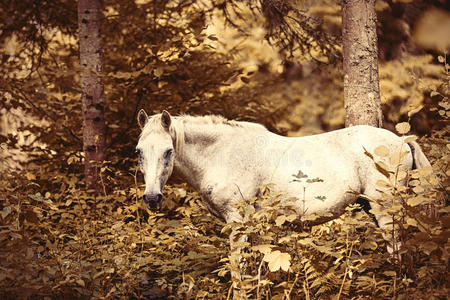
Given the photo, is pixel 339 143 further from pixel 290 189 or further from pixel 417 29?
pixel 417 29

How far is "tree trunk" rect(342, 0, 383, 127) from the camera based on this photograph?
6.13m

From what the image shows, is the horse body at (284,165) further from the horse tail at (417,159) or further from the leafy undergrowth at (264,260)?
the leafy undergrowth at (264,260)

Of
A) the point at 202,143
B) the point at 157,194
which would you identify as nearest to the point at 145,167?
the point at 157,194

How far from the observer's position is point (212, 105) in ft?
26.2

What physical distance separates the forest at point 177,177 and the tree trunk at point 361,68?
2 centimetres

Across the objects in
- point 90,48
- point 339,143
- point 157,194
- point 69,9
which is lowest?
point 157,194

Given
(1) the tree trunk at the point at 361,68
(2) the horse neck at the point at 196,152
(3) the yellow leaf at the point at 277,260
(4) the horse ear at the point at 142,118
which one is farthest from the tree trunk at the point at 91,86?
(3) the yellow leaf at the point at 277,260

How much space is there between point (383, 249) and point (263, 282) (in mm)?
2184

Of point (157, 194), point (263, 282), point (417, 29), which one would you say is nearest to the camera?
point (263, 282)

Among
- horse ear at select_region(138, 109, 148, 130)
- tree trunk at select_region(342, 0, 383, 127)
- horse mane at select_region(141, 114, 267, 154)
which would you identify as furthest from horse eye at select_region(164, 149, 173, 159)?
tree trunk at select_region(342, 0, 383, 127)

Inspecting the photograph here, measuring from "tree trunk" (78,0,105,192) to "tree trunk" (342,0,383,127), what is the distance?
3.48 m

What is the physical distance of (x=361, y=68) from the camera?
20.3 feet

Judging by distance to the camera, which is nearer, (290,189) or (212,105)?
(290,189)

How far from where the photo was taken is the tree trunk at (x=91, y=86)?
7.18 metres
